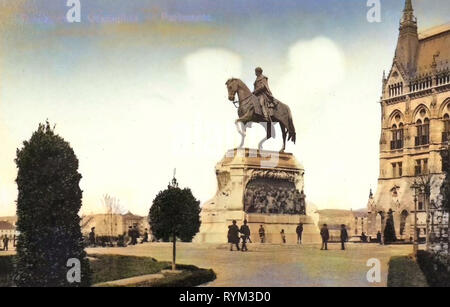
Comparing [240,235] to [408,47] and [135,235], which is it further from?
[408,47]

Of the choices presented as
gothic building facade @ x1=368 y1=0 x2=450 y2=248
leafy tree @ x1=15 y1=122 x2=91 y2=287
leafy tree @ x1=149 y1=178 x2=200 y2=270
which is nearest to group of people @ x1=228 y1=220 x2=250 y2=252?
leafy tree @ x1=149 y1=178 x2=200 y2=270

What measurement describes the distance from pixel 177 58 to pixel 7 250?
10899mm

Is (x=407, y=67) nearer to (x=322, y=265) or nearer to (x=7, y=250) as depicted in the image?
(x=322, y=265)

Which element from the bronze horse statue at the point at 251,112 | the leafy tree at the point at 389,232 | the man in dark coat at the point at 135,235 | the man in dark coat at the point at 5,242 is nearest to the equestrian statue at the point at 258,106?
the bronze horse statue at the point at 251,112

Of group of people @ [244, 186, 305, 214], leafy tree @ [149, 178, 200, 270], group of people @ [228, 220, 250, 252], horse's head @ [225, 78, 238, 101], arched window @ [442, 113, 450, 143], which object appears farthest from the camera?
arched window @ [442, 113, 450, 143]

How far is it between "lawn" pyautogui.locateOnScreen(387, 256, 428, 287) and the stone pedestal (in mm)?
5766

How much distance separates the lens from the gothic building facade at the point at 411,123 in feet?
117

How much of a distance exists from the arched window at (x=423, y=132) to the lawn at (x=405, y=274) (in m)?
9.26

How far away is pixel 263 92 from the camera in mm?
33688

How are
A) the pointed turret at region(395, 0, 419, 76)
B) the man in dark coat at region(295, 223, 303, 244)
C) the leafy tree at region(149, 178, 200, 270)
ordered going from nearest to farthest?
1. the leafy tree at region(149, 178, 200, 270)
2. the man in dark coat at region(295, 223, 303, 244)
3. the pointed turret at region(395, 0, 419, 76)

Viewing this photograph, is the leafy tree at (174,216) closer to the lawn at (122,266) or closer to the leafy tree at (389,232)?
the lawn at (122,266)

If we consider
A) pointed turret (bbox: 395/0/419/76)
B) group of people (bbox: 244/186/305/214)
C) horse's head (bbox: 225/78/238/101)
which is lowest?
group of people (bbox: 244/186/305/214)

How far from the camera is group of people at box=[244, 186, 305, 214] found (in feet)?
111

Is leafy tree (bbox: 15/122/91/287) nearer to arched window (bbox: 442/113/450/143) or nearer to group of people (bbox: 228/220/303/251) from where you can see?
group of people (bbox: 228/220/303/251)
